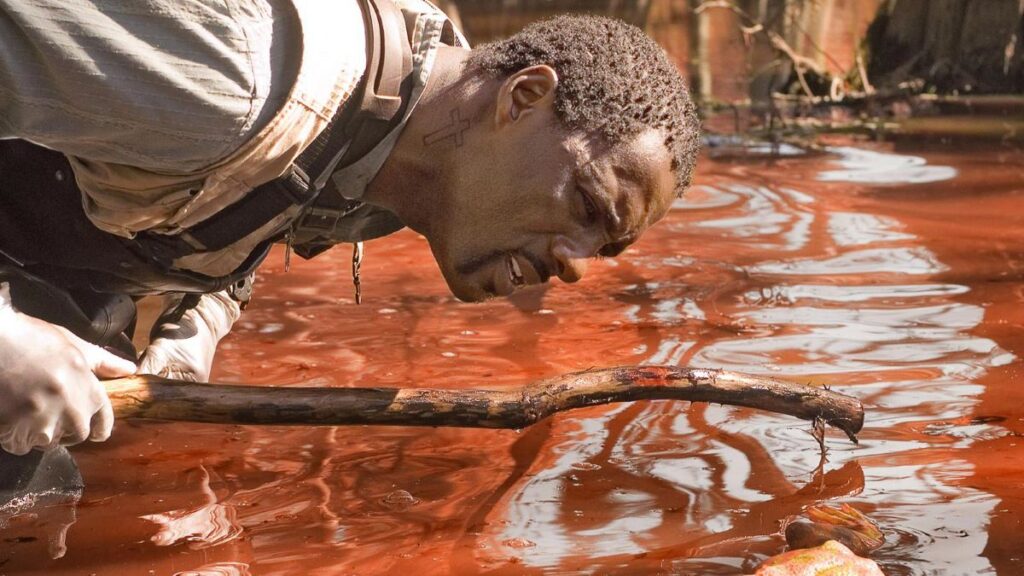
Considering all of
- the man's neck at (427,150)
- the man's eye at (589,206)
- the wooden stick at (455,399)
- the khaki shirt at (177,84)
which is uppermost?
the khaki shirt at (177,84)

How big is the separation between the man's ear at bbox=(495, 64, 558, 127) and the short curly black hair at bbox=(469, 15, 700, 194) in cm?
2

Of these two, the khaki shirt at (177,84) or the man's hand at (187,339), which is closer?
the khaki shirt at (177,84)

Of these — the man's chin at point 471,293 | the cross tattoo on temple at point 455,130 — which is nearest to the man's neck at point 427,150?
the cross tattoo on temple at point 455,130

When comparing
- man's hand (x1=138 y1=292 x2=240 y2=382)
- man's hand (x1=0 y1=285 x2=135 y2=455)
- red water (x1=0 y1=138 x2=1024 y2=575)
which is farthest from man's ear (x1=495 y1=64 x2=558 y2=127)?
man's hand (x1=138 y1=292 x2=240 y2=382)

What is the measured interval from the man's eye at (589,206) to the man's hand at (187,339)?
100 centimetres

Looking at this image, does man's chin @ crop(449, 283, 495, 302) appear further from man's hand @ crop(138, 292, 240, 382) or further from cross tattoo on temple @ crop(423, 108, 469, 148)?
man's hand @ crop(138, 292, 240, 382)

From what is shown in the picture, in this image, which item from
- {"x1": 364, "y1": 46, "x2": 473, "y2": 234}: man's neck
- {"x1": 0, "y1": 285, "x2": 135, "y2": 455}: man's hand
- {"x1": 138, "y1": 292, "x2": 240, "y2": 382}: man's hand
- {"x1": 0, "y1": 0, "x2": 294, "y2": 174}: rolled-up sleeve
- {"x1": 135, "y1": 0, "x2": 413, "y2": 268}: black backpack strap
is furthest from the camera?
{"x1": 138, "y1": 292, "x2": 240, "y2": 382}: man's hand

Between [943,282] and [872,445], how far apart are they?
1.40 metres

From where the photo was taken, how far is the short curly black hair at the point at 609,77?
2424 millimetres

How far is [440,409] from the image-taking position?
2498mm

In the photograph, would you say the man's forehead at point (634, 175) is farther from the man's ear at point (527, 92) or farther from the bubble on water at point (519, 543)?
the bubble on water at point (519, 543)

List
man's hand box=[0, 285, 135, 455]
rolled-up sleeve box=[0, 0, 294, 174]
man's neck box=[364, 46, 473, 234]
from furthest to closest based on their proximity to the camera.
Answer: man's neck box=[364, 46, 473, 234] < man's hand box=[0, 285, 135, 455] < rolled-up sleeve box=[0, 0, 294, 174]

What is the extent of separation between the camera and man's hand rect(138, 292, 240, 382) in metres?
2.99

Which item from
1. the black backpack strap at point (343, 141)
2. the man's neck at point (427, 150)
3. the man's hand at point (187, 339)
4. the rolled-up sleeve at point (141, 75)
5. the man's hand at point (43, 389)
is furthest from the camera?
the man's hand at point (187, 339)
